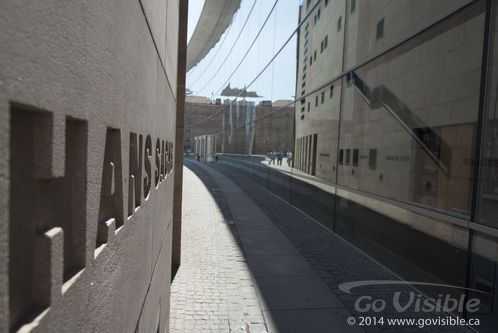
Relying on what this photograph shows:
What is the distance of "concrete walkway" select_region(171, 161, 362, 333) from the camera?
15.3ft

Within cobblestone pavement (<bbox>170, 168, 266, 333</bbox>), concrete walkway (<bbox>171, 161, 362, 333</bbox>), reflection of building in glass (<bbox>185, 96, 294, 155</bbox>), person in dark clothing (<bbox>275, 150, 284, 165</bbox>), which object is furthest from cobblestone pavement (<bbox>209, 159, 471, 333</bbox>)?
reflection of building in glass (<bbox>185, 96, 294, 155</bbox>)

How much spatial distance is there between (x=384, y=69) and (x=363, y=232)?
3211 mm

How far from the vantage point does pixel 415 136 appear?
605 cm

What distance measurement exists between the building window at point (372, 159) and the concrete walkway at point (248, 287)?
2.26 m

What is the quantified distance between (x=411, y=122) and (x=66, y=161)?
19.7 ft

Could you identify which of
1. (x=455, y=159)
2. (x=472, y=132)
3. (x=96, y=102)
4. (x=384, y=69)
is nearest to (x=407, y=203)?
(x=455, y=159)

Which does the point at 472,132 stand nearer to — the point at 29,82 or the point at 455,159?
the point at 455,159

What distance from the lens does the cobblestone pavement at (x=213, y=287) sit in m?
4.68

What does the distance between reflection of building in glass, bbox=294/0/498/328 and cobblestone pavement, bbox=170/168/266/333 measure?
258cm

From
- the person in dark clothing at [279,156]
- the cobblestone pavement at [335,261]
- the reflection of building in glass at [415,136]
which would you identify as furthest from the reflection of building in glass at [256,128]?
the reflection of building in glass at [415,136]

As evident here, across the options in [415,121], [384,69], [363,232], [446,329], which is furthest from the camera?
[363,232]

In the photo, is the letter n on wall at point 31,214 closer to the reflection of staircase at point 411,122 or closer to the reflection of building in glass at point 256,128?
the reflection of staircase at point 411,122

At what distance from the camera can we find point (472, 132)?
15.6 feet

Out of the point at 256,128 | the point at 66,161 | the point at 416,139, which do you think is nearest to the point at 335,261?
the point at 416,139
